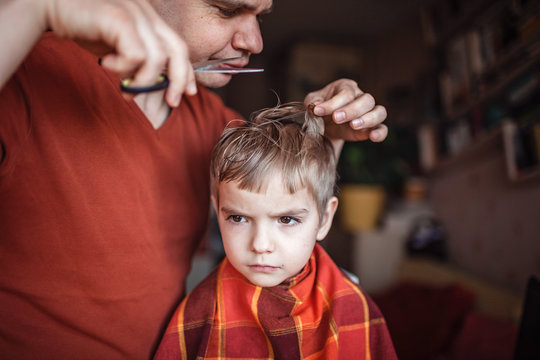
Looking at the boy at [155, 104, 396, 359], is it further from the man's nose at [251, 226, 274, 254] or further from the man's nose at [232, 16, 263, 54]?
the man's nose at [232, 16, 263, 54]

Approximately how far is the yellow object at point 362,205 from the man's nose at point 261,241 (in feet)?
6.00

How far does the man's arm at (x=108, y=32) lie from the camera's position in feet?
1.60

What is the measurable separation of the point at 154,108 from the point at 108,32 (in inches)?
17.5

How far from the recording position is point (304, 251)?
827 mm

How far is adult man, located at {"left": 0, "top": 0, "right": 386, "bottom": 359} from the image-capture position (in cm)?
72

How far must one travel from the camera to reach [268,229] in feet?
2.60

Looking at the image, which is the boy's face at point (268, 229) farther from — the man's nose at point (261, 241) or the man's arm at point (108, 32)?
the man's arm at point (108, 32)

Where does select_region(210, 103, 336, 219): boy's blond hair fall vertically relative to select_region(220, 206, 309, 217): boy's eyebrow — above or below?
above

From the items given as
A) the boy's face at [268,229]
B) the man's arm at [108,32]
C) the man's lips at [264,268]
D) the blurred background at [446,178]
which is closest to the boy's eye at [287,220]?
the boy's face at [268,229]

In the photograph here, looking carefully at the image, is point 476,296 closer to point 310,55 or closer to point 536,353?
point 536,353

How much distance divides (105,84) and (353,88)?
0.58 m

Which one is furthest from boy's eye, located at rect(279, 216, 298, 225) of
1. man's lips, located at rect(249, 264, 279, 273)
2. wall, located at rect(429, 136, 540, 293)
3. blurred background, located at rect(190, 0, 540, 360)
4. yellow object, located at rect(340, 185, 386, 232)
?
yellow object, located at rect(340, 185, 386, 232)

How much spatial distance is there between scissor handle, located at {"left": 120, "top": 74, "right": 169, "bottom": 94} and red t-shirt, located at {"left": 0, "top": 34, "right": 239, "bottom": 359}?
28 centimetres

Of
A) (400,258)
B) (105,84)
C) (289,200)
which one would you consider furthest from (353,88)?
(400,258)
